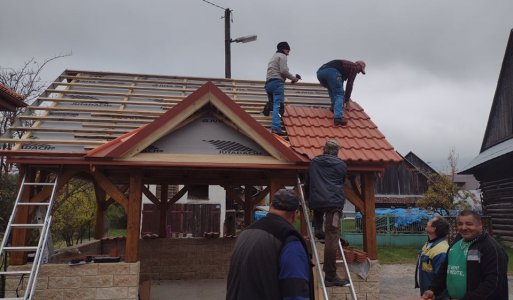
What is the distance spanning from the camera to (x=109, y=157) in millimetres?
6484

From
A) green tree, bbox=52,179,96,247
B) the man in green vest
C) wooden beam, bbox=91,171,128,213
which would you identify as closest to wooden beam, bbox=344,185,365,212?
the man in green vest

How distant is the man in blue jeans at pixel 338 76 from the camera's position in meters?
8.62

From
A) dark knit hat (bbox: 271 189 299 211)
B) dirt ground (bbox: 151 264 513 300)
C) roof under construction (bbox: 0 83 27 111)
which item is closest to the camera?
dark knit hat (bbox: 271 189 299 211)

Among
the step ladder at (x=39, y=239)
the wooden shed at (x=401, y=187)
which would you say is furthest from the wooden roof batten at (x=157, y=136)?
the wooden shed at (x=401, y=187)

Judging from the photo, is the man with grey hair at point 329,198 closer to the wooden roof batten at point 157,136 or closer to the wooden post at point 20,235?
the wooden roof batten at point 157,136

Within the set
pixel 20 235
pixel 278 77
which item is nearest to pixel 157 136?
pixel 20 235

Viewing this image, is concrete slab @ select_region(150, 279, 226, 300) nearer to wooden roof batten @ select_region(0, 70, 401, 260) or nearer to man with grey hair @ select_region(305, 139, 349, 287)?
wooden roof batten @ select_region(0, 70, 401, 260)

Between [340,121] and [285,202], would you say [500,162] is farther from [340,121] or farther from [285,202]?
[285,202]

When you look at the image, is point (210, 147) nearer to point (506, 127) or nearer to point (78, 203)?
point (78, 203)

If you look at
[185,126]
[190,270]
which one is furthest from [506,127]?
[185,126]

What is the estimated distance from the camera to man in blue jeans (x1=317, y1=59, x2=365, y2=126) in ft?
28.3

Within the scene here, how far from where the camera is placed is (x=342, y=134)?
827 centimetres

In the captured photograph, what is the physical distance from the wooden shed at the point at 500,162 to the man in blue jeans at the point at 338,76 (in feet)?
43.8

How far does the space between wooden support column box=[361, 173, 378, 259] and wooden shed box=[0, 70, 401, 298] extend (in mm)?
19
